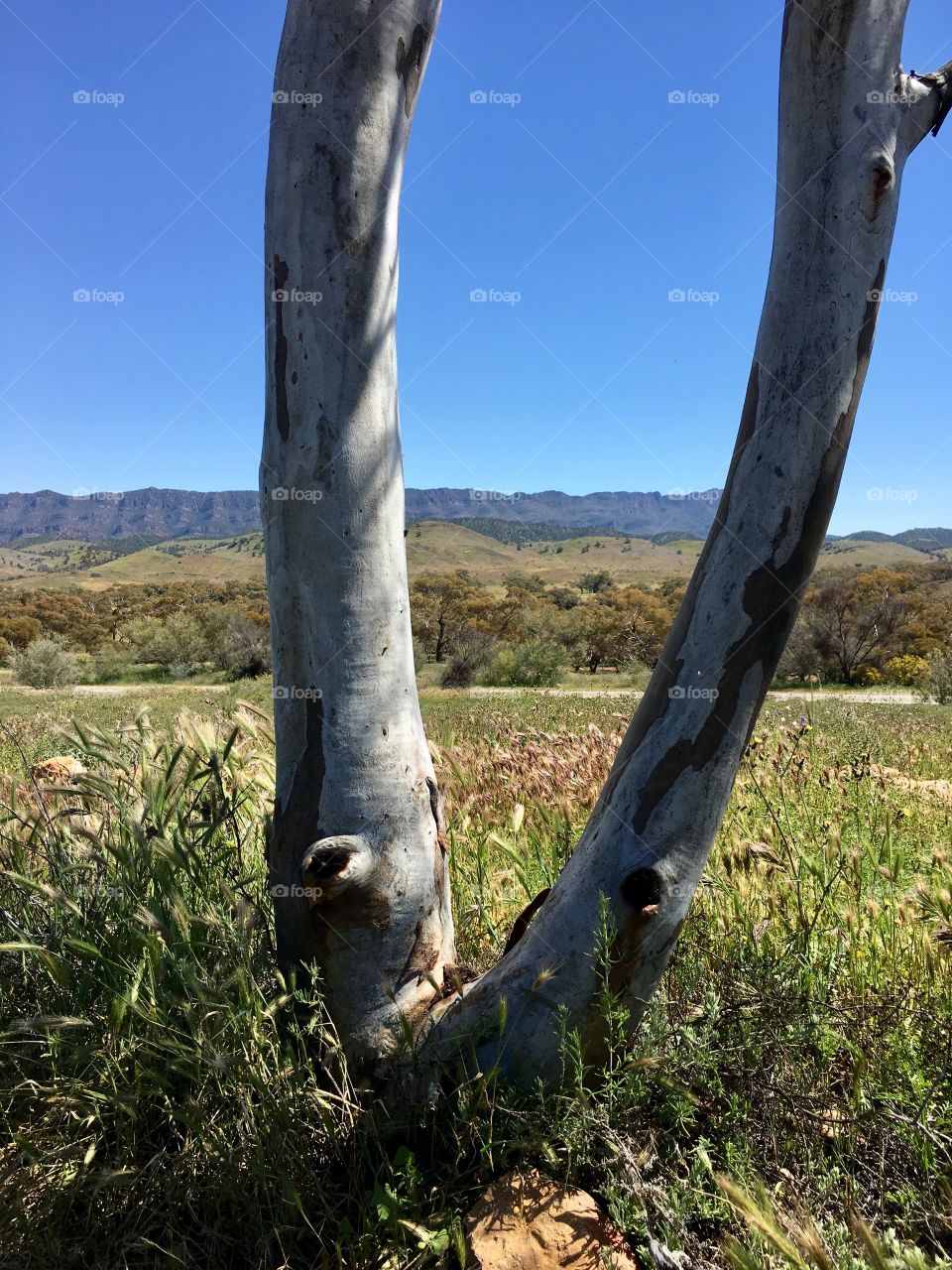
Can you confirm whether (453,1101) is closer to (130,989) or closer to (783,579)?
(130,989)

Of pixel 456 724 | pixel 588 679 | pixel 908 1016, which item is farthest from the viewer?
pixel 588 679

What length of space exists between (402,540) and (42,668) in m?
25.7

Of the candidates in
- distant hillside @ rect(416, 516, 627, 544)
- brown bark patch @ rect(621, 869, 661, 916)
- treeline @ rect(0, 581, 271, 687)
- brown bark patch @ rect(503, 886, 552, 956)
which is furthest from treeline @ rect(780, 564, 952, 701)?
distant hillside @ rect(416, 516, 627, 544)

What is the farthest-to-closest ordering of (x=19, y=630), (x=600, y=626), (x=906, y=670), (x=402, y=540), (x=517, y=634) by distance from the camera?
(x=19, y=630) → (x=517, y=634) → (x=600, y=626) → (x=906, y=670) → (x=402, y=540)

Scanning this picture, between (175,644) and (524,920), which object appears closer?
(524,920)

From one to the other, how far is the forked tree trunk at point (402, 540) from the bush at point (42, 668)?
25.5 meters

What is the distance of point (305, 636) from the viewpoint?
6.42 ft

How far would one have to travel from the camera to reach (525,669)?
24234mm

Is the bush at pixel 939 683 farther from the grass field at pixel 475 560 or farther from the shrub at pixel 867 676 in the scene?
the grass field at pixel 475 560

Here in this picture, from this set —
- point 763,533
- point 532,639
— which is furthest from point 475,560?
point 763,533

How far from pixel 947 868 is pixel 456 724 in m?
7.42

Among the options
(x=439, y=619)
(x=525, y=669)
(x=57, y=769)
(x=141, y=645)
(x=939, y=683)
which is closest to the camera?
(x=57, y=769)

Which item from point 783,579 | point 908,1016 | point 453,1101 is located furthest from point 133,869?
point 908,1016

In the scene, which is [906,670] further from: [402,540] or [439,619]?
[402,540]
